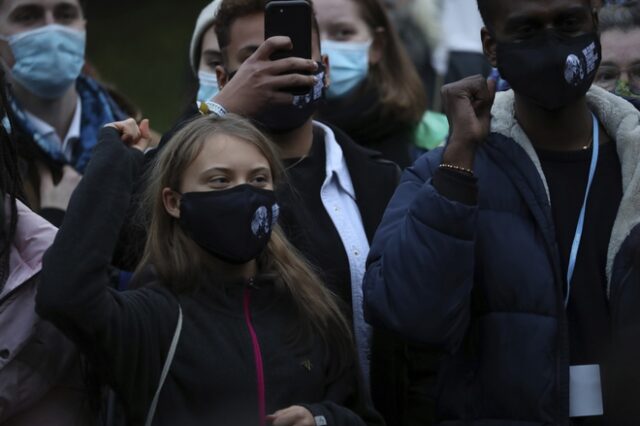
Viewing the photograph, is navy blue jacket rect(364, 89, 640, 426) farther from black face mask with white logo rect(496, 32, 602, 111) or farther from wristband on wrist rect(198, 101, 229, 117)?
wristband on wrist rect(198, 101, 229, 117)

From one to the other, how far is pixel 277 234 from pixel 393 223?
1.38 ft

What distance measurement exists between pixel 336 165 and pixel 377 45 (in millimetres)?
1681

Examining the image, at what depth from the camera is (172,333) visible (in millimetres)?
3922

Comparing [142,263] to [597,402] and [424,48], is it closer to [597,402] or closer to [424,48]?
[597,402]

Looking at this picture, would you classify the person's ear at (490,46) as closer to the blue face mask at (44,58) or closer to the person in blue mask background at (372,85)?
the person in blue mask background at (372,85)

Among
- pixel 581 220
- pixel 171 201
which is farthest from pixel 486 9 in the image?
pixel 171 201

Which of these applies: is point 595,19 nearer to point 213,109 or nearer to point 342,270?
point 342,270

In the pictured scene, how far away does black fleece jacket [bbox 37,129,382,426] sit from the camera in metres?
3.72

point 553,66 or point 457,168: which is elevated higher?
point 553,66

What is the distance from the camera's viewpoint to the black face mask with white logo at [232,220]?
3994 mm

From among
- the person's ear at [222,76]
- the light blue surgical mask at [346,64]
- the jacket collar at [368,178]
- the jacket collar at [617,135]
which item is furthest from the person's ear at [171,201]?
the light blue surgical mask at [346,64]

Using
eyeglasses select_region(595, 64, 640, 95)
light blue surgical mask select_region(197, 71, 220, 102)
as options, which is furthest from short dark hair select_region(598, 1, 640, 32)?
light blue surgical mask select_region(197, 71, 220, 102)

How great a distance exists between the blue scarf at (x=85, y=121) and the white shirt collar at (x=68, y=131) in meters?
0.02

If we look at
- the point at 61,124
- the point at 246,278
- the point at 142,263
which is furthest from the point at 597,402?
the point at 61,124
